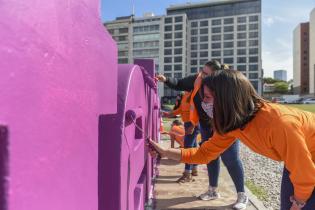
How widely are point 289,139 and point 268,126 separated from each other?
0.50 feet

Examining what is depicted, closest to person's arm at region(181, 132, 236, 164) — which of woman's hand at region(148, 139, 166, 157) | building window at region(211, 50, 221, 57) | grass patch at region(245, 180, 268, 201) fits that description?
woman's hand at region(148, 139, 166, 157)

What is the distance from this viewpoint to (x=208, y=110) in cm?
406

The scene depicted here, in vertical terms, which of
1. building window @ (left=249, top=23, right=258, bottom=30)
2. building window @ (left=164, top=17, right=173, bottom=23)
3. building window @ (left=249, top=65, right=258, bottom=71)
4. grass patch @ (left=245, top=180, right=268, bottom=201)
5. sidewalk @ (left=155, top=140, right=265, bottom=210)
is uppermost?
building window @ (left=164, top=17, right=173, bottom=23)

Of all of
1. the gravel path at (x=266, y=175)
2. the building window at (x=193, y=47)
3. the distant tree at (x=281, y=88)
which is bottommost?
the gravel path at (x=266, y=175)

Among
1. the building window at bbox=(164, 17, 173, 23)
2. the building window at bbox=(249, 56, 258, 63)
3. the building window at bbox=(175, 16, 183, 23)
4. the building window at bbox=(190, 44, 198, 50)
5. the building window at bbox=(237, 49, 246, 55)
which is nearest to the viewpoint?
the building window at bbox=(249, 56, 258, 63)

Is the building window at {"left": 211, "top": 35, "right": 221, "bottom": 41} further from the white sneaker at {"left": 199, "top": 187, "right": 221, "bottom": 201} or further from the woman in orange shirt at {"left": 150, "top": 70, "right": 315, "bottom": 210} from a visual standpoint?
the woman in orange shirt at {"left": 150, "top": 70, "right": 315, "bottom": 210}

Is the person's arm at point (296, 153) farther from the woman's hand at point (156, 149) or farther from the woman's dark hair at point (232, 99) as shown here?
the woman's hand at point (156, 149)

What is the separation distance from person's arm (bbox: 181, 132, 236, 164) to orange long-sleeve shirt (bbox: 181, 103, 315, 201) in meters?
0.33

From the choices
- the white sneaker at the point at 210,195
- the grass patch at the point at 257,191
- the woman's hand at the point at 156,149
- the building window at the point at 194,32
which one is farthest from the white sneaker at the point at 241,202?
the building window at the point at 194,32

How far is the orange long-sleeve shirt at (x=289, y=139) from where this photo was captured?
6.98ft

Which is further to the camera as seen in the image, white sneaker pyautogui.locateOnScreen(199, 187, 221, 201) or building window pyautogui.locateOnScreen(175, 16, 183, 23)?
building window pyautogui.locateOnScreen(175, 16, 183, 23)

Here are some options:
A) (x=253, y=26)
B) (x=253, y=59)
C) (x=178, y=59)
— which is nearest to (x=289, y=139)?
(x=178, y=59)

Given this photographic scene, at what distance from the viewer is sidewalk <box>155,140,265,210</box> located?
450cm

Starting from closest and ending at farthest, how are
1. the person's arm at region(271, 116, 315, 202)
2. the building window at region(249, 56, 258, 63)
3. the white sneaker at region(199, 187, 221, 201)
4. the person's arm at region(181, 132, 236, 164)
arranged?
the person's arm at region(271, 116, 315, 202), the person's arm at region(181, 132, 236, 164), the white sneaker at region(199, 187, 221, 201), the building window at region(249, 56, 258, 63)
